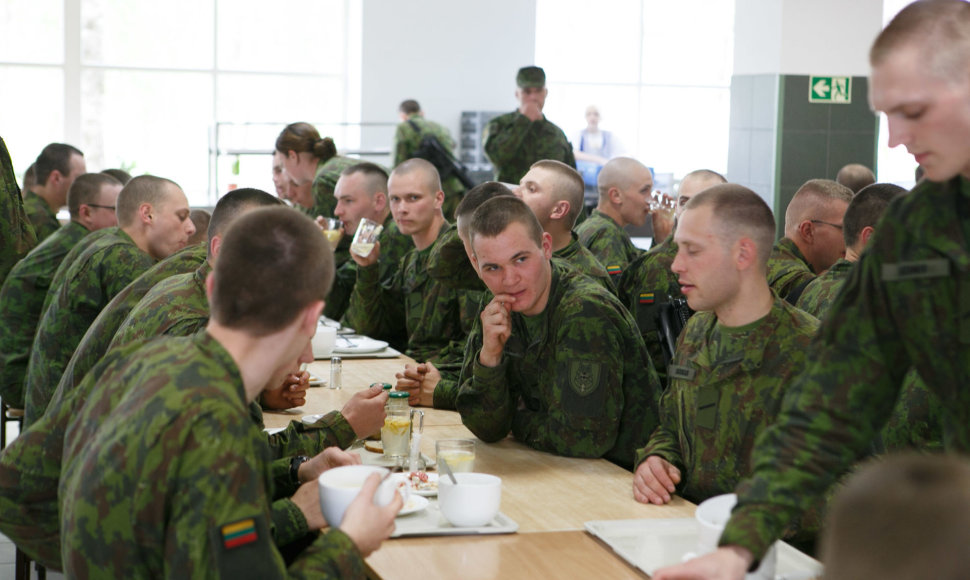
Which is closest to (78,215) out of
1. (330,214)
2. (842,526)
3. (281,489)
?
(330,214)

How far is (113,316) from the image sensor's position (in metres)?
3.35

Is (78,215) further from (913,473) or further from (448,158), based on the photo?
(913,473)

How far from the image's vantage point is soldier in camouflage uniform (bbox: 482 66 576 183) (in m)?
8.70

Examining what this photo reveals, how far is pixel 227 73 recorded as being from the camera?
1214 centimetres

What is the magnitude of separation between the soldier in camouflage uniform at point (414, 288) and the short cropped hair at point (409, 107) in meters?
5.88

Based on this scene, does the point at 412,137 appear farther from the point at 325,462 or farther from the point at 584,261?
the point at 325,462

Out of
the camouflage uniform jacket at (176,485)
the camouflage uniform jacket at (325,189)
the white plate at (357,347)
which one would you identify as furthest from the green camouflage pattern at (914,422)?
the camouflage uniform jacket at (325,189)

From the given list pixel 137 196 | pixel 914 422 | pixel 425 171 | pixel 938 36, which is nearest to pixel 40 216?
pixel 137 196

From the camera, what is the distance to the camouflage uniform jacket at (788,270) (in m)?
4.27

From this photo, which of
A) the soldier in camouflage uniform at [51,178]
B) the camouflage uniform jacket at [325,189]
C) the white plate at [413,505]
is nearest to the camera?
the white plate at [413,505]

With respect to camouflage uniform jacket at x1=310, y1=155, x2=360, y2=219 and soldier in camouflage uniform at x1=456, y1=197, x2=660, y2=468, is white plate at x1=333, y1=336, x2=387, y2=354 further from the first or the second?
camouflage uniform jacket at x1=310, y1=155, x2=360, y2=219

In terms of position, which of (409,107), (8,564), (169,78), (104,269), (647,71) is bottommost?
(8,564)

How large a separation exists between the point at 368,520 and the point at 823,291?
2319 millimetres

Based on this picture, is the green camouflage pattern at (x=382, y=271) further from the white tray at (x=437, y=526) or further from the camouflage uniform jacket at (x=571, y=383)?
the white tray at (x=437, y=526)
